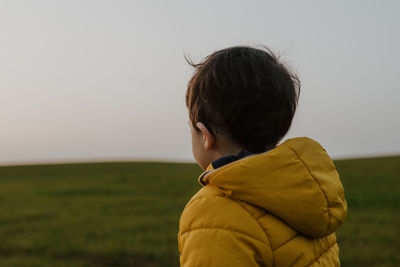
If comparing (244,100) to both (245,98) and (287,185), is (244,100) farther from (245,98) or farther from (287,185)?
(287,185)

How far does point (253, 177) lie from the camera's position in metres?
1.49

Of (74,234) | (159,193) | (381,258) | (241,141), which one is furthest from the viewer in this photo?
(159,193)

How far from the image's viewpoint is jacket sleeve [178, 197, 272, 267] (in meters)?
1.41

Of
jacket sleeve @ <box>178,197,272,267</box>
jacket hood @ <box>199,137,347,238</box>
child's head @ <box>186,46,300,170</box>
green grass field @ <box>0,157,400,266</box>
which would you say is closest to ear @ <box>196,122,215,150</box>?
child's head @ <box>186,46,300,170</box>

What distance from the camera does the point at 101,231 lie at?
7.38 meters

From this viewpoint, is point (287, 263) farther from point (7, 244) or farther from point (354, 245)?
point (7, 244)

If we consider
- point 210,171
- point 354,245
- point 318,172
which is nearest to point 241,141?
point 210,171

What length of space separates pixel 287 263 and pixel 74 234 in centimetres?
644

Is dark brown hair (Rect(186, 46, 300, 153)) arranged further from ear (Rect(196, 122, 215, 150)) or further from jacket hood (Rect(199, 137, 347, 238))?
jacket hood (Rect(199, 137, 347, 238))

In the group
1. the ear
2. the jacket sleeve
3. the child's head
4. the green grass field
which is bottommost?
the green grass field

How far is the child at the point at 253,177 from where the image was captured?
1.46m

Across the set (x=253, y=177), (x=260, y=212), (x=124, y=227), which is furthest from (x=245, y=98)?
(x=124, y=227)

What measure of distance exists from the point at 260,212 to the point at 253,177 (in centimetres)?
14

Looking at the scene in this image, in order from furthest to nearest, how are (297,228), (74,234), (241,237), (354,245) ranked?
1. (74,234)
2. (354,245)
3. (297,228)
4. (241,237)
